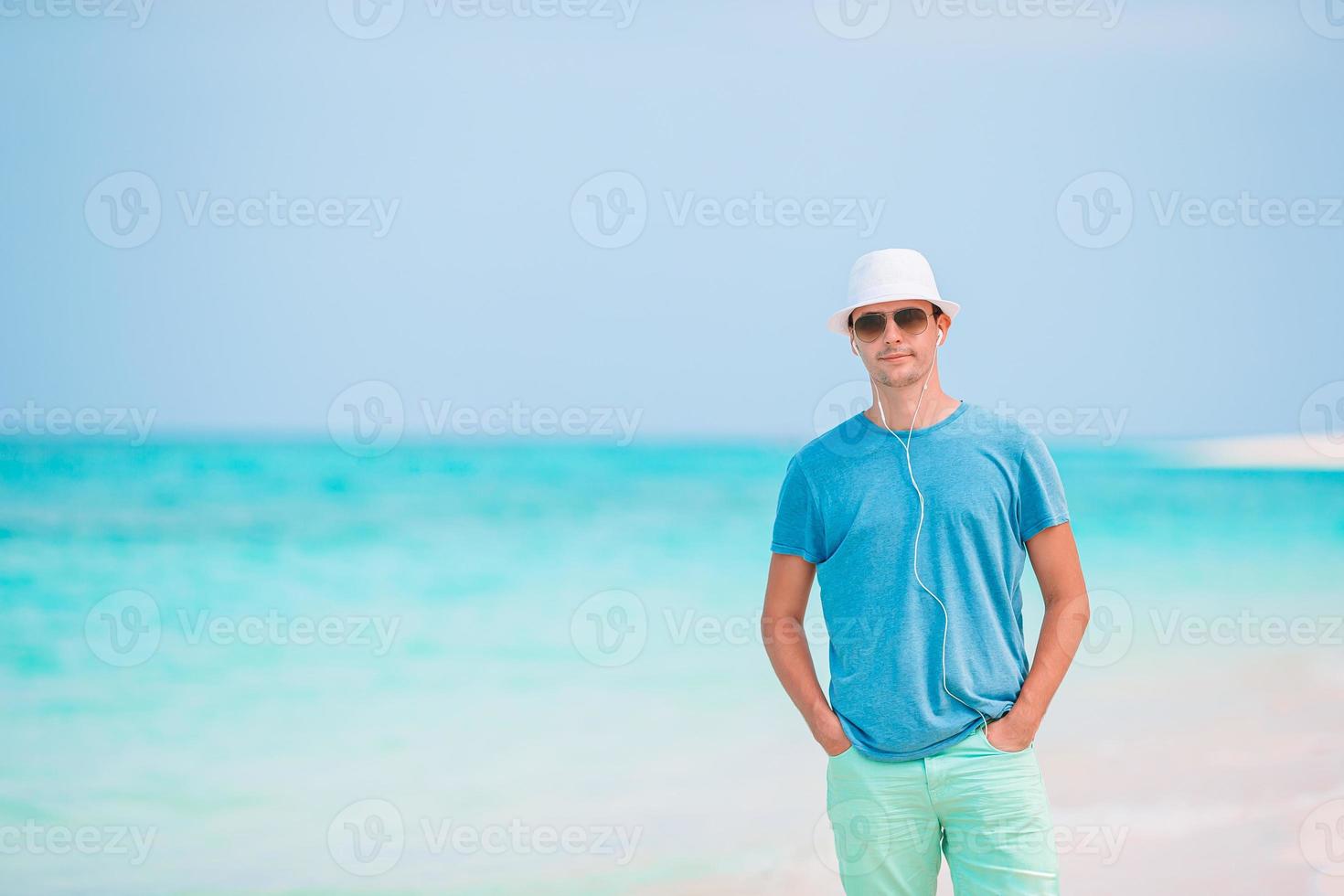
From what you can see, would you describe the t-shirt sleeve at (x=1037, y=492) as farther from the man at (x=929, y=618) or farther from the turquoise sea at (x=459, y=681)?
the turquoise sea at (x=459, y=681)

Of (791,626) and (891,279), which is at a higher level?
(891,279)

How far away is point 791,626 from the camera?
7.84 ft

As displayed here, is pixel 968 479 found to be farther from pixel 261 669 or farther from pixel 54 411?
pixel 54 411

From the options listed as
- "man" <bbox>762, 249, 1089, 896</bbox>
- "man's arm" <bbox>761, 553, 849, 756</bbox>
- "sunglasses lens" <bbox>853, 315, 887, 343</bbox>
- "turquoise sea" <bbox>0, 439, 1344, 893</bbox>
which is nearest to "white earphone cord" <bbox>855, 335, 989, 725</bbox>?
"man" <bbox>762, 249, 1089, 896</bbox>

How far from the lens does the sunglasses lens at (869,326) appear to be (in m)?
2.27

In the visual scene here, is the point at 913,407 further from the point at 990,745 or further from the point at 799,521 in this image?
the point at 990,745

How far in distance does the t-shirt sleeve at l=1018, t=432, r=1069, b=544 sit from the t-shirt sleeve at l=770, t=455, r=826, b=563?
36 centimetres

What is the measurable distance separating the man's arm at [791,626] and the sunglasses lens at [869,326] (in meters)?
0.43

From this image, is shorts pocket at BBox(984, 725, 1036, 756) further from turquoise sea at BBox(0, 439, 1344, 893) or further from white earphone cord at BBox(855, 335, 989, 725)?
turquoise sea at BBox(0, 439, 1344, 893)

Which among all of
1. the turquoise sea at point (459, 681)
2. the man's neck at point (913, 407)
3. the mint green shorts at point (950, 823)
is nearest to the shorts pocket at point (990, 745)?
the mint green shorts at point (950, 823)

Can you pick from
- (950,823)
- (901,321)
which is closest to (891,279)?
(901,321)

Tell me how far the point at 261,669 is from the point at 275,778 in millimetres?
1923

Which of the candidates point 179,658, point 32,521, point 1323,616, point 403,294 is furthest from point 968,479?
point 403,294

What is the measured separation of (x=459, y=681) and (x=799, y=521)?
459 centimetres
